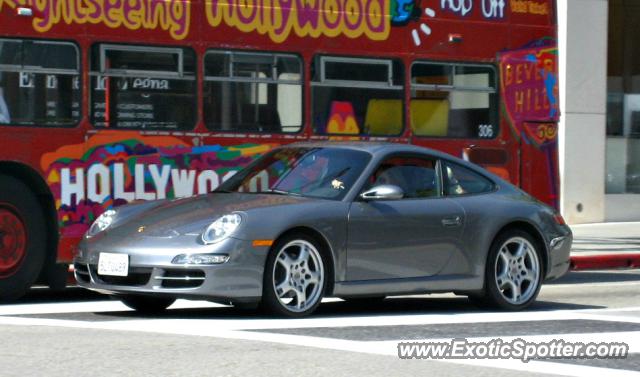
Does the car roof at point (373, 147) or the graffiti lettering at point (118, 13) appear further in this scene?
the graffiti lettering at point (118, 13)

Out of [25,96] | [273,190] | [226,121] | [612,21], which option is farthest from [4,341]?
[612,21]

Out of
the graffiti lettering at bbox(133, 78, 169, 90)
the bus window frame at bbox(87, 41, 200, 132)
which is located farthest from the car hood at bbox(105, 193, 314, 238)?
the graffiti lettering at bbox(133, 78, 169, 90)

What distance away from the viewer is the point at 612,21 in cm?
2717

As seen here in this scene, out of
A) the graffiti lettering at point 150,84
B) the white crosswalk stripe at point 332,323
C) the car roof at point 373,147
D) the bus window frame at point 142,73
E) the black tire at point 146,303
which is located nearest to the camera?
the white crosswalk stripe at point 332,323

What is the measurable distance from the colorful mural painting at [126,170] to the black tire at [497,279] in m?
2.80

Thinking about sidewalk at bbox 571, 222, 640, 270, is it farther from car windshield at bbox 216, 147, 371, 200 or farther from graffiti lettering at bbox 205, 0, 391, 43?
car windshield at bbox 216, 147, 371, 200

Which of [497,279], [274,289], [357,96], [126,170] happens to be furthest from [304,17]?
[274,289]

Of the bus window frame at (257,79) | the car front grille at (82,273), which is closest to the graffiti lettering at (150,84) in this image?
the bus window frame at (257,79)

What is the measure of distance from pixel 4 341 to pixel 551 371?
3367 millimetres

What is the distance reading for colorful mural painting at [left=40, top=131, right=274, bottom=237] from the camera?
1280 cm

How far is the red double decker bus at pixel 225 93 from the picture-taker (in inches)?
500

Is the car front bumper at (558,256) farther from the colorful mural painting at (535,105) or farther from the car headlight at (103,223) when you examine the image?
the car headlight at (103,223)

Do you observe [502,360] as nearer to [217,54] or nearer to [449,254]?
[449,254]

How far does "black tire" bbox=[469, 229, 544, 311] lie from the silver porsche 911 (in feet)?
0.04
